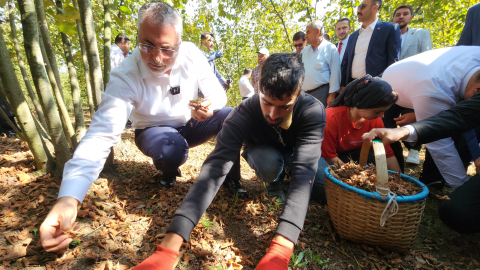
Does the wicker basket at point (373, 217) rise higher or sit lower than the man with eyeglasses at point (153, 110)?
lower

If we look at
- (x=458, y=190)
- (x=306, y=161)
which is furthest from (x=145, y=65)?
(x=458, y=190)

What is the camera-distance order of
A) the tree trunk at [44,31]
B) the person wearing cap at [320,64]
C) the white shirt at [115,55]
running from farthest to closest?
the white shirt at [115,55]
the person wearing cap at [320,64]
the tree trunk at [44,31]

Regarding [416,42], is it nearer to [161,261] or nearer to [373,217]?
[373,217]

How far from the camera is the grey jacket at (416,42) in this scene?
12.6ft

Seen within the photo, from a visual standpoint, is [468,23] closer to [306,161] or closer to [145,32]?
[306,161]

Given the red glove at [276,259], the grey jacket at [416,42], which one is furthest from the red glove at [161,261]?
the grey jacket at [416,42]

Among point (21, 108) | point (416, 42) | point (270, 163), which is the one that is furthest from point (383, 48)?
point (21, 108)

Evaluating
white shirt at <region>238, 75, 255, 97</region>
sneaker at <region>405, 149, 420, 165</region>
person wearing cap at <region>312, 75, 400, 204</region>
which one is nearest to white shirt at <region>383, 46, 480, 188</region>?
person wearing cap at <region>312, 75, 400, 204</region>

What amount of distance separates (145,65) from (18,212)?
1.41m

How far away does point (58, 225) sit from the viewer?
1098 mm

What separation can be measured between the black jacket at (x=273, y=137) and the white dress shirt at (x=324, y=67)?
7.86 feet

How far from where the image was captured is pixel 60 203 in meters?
1.15

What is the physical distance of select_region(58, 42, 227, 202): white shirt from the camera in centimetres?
130

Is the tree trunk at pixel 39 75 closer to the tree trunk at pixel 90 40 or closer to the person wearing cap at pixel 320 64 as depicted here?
the tree trunk at pixel 90 40
